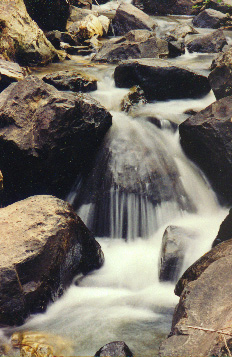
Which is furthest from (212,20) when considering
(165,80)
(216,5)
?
(165,80)

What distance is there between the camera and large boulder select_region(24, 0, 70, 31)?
11.4 m

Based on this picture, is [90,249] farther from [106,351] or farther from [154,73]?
[154,73]

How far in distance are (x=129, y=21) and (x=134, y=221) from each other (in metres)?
9.16

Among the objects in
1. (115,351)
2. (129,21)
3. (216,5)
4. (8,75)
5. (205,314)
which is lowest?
(115,351)

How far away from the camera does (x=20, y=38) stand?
8.79 meters

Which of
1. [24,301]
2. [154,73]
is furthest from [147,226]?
[154,73]

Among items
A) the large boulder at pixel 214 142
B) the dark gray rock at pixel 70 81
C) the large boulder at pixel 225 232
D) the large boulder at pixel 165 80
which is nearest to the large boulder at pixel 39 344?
the large boulder at pixel 225 232

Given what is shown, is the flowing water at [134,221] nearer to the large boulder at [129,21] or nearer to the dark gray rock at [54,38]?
the dark gray rock at [54,38]

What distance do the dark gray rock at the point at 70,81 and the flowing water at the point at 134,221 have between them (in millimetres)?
427

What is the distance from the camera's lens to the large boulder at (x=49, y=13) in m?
11.4

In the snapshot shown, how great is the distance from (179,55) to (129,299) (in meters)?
7.78

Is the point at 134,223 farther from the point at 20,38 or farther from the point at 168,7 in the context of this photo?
the point at 168,7

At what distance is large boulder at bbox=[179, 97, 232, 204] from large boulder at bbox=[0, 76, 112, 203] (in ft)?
4.71

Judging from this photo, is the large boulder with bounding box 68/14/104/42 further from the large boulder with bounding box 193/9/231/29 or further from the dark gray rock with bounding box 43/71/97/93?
the dark gray rock with bounding box 43/71/97/93
